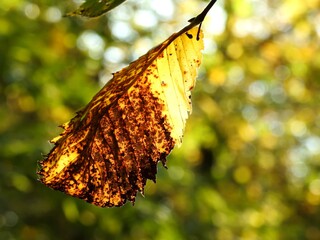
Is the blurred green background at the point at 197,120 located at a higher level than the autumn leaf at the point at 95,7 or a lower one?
higher

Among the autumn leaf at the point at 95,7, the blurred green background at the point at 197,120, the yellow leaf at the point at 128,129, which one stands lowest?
the yellow leaf at the point at 128,129

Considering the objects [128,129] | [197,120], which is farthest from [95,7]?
[197,120]

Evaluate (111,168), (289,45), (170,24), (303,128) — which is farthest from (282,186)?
(111,168)

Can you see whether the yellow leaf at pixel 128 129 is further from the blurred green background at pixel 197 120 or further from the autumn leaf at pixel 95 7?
the blurred green background at pixel 197 120

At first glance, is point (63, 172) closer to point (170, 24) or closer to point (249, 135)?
point (170, 24)

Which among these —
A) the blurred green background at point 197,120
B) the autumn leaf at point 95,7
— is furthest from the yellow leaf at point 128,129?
the blurred green background at point 197,120
